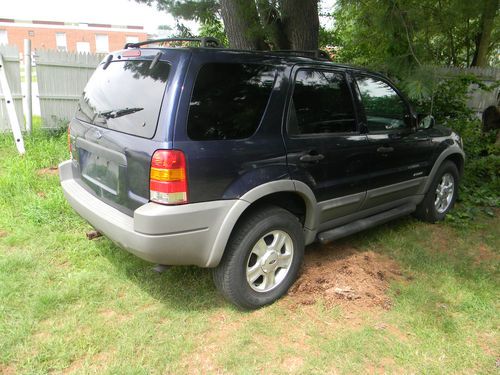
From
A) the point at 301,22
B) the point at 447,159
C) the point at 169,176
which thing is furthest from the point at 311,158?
the point at 301,22

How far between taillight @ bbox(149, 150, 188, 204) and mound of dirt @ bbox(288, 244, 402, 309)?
1.36 metres

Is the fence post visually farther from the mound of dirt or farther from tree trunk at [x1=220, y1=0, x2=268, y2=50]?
the mound of dirt

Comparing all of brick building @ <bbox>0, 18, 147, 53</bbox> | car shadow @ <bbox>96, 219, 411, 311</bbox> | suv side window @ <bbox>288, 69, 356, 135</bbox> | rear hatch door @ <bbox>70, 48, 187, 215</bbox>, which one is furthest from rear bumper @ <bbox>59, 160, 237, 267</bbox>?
brick building @ <bbox>0, 18, 147, 53</bbox>

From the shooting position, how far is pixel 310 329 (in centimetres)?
293

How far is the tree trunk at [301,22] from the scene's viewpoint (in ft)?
19.9

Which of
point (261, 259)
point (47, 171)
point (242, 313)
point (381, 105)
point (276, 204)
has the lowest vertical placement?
point (242, 313)

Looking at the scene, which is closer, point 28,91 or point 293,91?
point 293,91

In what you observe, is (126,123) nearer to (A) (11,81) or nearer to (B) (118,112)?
(B) (118,112)

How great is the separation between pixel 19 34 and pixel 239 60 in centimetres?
6309

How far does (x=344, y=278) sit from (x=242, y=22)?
14.1 ft

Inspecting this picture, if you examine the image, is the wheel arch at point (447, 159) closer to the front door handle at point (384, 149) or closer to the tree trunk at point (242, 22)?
the front door handle at point (384, 149)

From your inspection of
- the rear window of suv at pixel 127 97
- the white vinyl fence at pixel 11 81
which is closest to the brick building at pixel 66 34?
the white vinyl fence at pixel 11 81

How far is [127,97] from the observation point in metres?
2.97

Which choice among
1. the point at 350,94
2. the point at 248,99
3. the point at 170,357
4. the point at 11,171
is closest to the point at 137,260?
the point at 170,357
